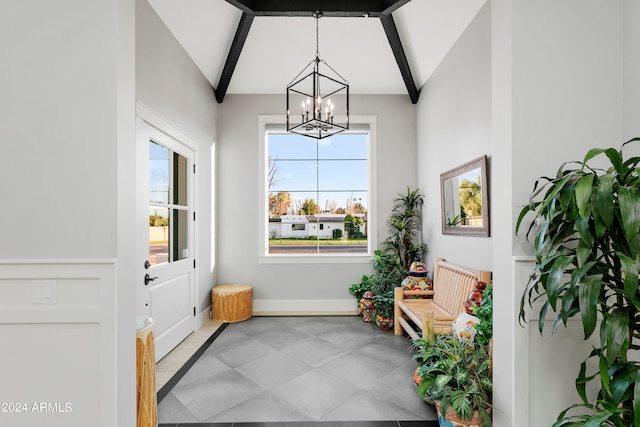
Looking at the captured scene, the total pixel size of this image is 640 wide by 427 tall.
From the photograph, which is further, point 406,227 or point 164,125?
point 406,227

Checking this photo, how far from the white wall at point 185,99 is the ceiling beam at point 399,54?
7.05 feet

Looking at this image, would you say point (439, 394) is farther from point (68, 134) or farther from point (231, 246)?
point (231, 246)

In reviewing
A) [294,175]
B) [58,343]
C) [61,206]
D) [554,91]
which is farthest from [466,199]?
[58,343]

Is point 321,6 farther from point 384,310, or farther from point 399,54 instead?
point 384,310

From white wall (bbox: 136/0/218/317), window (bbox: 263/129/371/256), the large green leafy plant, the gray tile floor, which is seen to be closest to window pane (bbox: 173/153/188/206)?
white wall (bbox: 136/0/218/317)

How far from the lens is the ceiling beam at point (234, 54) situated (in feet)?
11.6

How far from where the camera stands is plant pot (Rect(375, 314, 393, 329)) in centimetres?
383

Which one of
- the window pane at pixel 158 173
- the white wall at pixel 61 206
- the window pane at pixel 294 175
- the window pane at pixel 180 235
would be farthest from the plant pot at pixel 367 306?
the white wall at pixel 61 206

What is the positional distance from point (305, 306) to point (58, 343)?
3.23 metres

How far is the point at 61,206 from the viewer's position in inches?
62.2

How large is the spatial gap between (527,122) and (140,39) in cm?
282

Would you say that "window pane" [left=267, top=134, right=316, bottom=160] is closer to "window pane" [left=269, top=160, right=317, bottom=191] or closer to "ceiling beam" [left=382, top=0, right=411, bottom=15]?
"window pane" [left=269, top=160, right=317, bottom=191]

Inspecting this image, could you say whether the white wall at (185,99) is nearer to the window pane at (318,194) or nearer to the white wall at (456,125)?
the window pane at (318,194)

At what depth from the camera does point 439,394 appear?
72.4 inches
